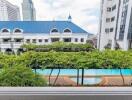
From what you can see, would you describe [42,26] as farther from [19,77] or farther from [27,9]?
[19,77]

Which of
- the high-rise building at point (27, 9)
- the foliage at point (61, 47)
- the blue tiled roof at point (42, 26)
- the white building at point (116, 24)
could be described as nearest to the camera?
the high-rise building at point (27, 9)

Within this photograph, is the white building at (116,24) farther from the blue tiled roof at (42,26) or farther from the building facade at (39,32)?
the blue tiled roof at (42,26)

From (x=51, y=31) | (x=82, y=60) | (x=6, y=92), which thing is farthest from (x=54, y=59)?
(x=51, y=31)

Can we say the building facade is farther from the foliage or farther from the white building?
the white building

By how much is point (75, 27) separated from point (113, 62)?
1061 cm

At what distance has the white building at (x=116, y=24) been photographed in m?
11.0

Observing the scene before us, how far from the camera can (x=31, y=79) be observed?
143 cm

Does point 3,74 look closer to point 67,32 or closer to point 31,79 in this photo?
point 31,79

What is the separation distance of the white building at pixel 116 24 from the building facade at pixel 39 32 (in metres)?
2.30

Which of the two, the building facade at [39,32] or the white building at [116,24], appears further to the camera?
the building facade at [39,32]

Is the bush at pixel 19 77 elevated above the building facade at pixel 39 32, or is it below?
below

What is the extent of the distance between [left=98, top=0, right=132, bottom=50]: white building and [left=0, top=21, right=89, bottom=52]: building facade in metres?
2.30

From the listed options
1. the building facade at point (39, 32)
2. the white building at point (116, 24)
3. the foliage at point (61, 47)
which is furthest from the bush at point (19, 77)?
the building facade at point (39, 32)

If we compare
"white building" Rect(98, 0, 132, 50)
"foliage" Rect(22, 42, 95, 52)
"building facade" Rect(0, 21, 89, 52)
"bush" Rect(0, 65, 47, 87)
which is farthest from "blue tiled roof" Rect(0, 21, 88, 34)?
"bush" Rect(0, 65, 47, 87)
